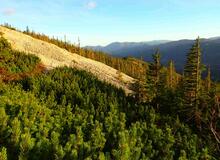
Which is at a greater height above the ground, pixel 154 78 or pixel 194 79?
pixel 194 79

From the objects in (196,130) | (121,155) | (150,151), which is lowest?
(196,130)

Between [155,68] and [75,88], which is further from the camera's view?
[155,68]

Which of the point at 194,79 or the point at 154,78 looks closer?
the point at 194,79

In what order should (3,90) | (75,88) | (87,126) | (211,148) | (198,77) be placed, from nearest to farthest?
(87,126), (211,148), (3,90), (75,88), (198,77)

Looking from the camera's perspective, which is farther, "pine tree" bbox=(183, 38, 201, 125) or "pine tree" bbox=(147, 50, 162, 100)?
"pine tree" bbox=(147, 50, 162, 100)

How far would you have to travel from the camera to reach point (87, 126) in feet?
69.4

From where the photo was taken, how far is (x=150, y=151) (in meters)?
19.1

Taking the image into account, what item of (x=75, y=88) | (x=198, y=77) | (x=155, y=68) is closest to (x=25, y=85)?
(x=75, y=88)

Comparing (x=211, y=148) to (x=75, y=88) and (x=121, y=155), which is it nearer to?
(x=121, y=155)

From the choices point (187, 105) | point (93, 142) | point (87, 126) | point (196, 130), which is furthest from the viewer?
point (187, 105)

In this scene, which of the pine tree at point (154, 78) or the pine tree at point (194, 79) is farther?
the pine tree at point (154, 78)

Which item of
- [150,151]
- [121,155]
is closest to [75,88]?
[150,151]

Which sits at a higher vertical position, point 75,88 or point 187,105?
point 75,88

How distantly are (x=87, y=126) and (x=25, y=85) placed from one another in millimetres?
19844
